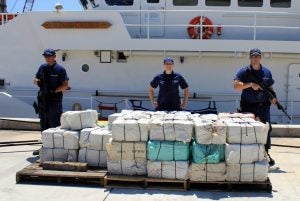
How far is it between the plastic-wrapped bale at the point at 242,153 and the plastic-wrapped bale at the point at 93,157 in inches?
68.2

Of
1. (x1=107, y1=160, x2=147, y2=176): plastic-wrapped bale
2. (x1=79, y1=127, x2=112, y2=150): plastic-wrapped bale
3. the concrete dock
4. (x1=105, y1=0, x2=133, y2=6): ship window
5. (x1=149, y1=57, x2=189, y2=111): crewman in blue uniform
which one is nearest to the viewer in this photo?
the concrete dock

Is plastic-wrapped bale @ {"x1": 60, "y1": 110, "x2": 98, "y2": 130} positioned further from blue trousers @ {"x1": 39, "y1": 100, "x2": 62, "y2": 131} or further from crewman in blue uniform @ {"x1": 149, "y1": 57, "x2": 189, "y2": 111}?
crewman in blue uniform @ {"x1": 149, "y1": 57, "x2": 189, "y2": 111}

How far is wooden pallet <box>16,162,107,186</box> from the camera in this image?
5500 mm

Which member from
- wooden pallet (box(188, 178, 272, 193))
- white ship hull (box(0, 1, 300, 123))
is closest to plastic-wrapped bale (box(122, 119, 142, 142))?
wooden pallet (box(188, 178, 272, 193))

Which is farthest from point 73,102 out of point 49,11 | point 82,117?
point 82,117

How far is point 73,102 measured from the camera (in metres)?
10.9

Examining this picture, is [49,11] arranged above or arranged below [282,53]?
above

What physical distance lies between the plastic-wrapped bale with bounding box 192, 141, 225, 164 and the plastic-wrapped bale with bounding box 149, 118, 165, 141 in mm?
431

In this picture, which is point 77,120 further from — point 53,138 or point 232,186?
point 232,186

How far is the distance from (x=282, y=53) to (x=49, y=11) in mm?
5943

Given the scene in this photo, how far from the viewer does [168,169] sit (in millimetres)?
5387

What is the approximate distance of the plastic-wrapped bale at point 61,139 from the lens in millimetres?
5930

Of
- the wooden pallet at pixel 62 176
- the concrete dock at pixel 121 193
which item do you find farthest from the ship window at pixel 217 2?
the wooden pallet at pixel 62 176

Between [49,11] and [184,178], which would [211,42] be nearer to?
[49,11]
